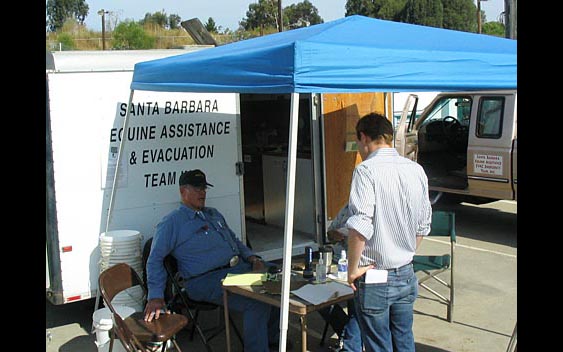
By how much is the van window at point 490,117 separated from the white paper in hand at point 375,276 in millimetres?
5656

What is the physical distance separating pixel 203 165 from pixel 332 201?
1.38m

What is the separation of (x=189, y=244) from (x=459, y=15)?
65642 millimetres

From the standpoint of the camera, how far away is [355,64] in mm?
3541

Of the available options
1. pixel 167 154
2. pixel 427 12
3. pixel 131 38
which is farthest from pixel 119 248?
pixel 427 12

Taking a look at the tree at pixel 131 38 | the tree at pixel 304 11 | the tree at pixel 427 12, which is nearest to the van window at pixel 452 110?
the tree at pixel 131 38

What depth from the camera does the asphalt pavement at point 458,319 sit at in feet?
16.2

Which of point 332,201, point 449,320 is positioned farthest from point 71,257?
point 449,320

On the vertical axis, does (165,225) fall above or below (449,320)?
above

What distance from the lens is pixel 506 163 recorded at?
8.36m

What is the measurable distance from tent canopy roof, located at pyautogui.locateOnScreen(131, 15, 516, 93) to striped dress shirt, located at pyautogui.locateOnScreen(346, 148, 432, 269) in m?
0.48

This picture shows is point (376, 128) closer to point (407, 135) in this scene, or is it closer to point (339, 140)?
point (339, 140)

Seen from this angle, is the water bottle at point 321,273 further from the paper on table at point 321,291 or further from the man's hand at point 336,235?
the man's hand at point 336,235
